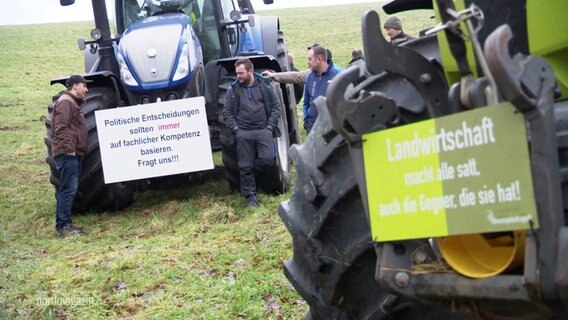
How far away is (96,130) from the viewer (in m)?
8.78

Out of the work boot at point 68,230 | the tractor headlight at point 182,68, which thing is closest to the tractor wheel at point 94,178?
the work boot at point 68,230

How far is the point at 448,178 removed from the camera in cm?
217

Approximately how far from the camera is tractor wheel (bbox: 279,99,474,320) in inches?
110

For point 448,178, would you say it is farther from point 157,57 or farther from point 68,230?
point 157,57

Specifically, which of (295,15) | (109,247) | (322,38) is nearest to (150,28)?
(109,247)

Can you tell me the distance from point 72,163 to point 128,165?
0.62m

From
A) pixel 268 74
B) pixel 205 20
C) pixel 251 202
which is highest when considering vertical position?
pixel 205 20

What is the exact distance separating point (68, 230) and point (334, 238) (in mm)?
5827

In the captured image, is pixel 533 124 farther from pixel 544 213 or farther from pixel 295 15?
pixel 295 15

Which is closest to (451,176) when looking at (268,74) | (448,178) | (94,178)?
(448,178)

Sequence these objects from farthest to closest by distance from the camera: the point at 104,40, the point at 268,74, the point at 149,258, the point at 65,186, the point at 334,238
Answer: the point at 104,40
the point at 268,74
the point at 65,186
the point at 149,258
the point at 334,238

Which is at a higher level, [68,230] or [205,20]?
[205,20]

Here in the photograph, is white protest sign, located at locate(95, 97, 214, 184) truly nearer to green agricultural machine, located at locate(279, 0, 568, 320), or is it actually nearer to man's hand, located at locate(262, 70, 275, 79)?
man's hand, located at locate(262, 70, 275, 79)

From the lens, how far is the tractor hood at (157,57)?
9062mm
